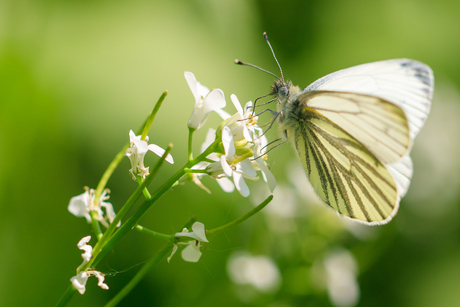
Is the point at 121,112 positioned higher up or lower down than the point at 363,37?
higher up

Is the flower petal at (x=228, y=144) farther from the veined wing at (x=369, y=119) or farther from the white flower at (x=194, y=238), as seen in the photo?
the veined wing at (x=369, y=119)

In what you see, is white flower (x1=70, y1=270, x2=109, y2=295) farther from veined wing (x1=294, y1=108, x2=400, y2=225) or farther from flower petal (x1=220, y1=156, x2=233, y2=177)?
veined wing (x1=294, y1=108, x2=400, y2=225)

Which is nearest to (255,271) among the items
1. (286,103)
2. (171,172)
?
(171,172)

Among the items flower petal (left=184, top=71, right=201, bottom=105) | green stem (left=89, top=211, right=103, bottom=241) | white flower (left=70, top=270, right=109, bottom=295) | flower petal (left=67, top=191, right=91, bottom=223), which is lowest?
white flower (left=70, top=270, right=109, bottom=295)

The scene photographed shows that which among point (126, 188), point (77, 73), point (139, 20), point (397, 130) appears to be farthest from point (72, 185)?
point (397, 130)

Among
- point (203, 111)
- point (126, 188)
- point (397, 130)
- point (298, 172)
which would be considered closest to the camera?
point (203, 111)

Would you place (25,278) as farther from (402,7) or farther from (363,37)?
(402,7)

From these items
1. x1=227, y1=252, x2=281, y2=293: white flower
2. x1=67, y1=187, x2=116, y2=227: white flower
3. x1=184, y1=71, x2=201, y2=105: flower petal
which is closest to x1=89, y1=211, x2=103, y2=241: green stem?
x1=67, y1=187, x2=116, y2=227: white flower
